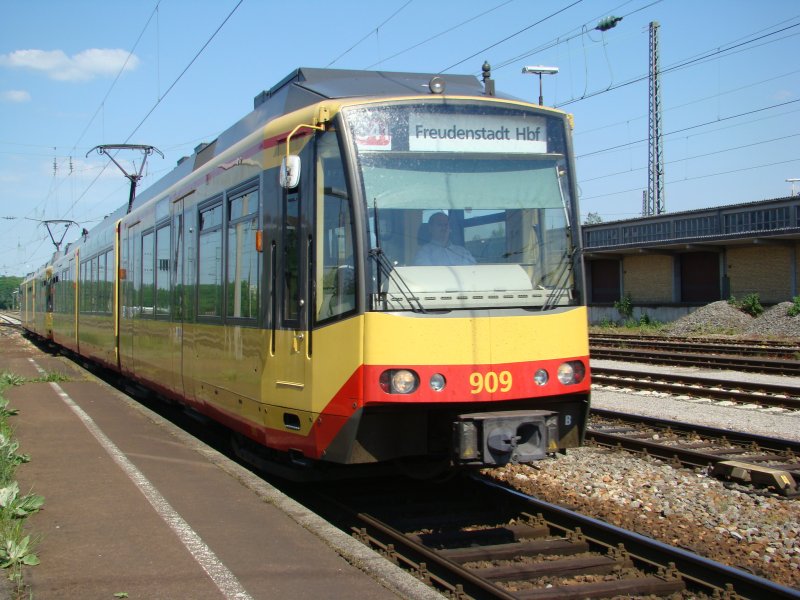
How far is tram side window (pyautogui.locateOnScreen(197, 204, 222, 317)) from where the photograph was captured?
27.2ft

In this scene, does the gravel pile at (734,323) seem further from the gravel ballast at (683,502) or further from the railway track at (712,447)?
the railway track at (712,447)

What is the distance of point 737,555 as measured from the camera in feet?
18.8

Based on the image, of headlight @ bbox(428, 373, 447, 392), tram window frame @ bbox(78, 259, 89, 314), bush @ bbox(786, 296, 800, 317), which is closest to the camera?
headlight @ bbox(428, 373, 447, 392)

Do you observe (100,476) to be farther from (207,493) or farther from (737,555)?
(737,555)

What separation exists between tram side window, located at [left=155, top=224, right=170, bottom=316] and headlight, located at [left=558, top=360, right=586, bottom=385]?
578 centimetres

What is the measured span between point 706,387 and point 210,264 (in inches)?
385

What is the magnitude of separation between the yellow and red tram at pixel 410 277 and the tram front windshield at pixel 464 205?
0.03 ft

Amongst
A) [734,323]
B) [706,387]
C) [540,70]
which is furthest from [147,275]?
[734,323]

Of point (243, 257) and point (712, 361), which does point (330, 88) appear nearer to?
point (243, 257)

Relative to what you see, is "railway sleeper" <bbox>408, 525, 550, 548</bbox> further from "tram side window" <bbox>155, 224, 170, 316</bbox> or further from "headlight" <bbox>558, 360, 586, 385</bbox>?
"tram side window" <bbox>155, 224, 170, 316</bbox>

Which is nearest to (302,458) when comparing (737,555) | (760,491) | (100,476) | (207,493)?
(207,493)

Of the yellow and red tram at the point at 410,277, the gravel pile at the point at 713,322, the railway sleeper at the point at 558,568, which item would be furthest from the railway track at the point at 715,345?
the railway sleeper at the point at 558,568

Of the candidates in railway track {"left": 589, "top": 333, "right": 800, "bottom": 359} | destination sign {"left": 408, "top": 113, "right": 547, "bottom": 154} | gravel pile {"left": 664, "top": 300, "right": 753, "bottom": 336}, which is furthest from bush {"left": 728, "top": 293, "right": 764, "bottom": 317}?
destination sign {"left": 408, "top": 113, "right": 547, "bottom": 154}

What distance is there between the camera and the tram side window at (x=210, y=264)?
828cm
